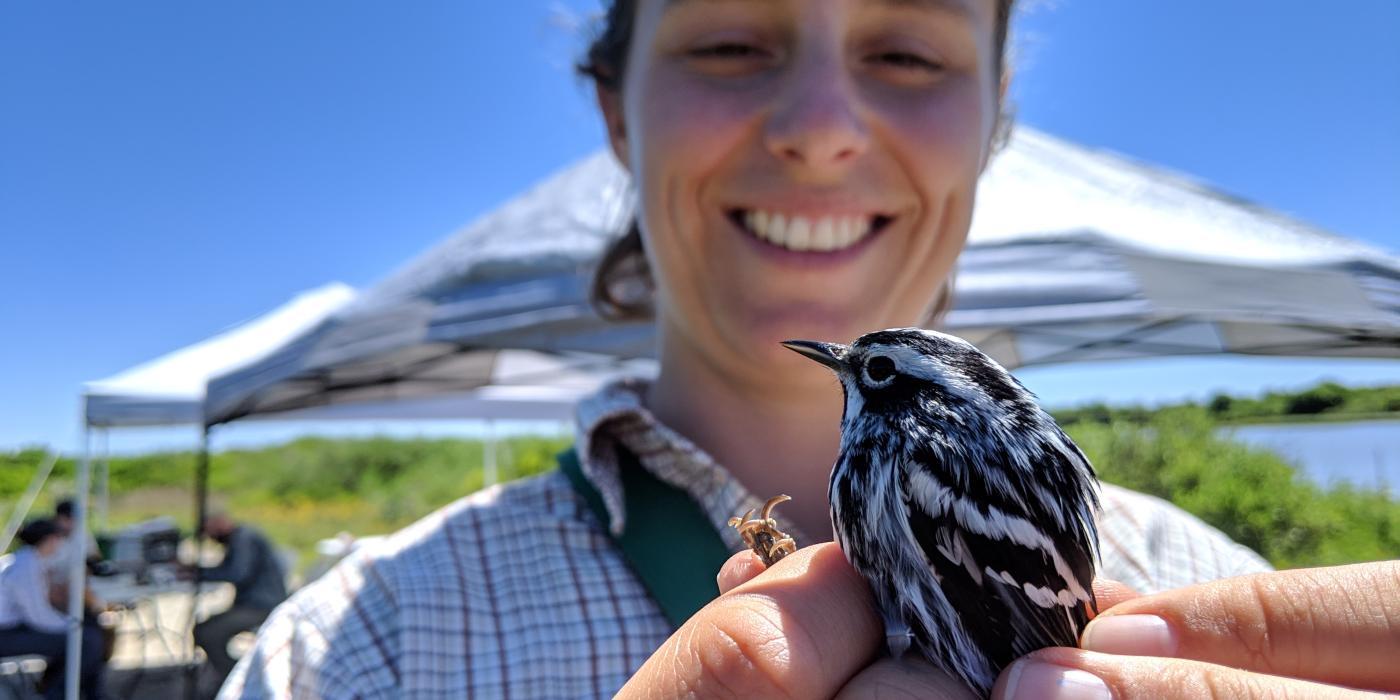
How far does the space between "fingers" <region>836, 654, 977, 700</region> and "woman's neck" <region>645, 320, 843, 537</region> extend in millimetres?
826

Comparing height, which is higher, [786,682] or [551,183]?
[551,183]

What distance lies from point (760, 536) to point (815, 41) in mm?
912

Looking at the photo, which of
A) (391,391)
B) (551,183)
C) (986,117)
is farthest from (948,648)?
(391,391)

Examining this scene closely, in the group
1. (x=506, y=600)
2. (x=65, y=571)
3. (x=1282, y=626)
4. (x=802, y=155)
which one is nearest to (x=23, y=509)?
(x=65, y=571)

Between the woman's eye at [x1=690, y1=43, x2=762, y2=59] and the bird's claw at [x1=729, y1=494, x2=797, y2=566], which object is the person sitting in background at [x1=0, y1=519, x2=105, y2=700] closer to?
the woman's eye at [x1=690, y1=43, x2=762, y2=59]

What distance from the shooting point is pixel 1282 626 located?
863 millimetres

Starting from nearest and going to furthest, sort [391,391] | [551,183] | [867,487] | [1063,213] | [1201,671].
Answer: [1201,671] → [867,487] → [1063,213] → [551,183] → [391,391]

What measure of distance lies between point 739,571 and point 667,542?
53 cm

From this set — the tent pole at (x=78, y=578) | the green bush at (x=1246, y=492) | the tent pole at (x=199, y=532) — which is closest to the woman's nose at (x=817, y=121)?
the tent pole at (x=199, y=532)

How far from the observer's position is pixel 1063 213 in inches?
148

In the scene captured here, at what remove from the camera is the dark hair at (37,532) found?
7.40m

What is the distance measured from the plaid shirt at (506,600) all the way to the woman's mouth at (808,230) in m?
0.46

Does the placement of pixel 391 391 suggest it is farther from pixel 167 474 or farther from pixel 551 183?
pixel 167 474

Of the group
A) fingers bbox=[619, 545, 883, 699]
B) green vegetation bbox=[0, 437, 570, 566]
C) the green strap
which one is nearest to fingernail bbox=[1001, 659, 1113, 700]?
fingers bbox=[619, 545, 883, 699]
